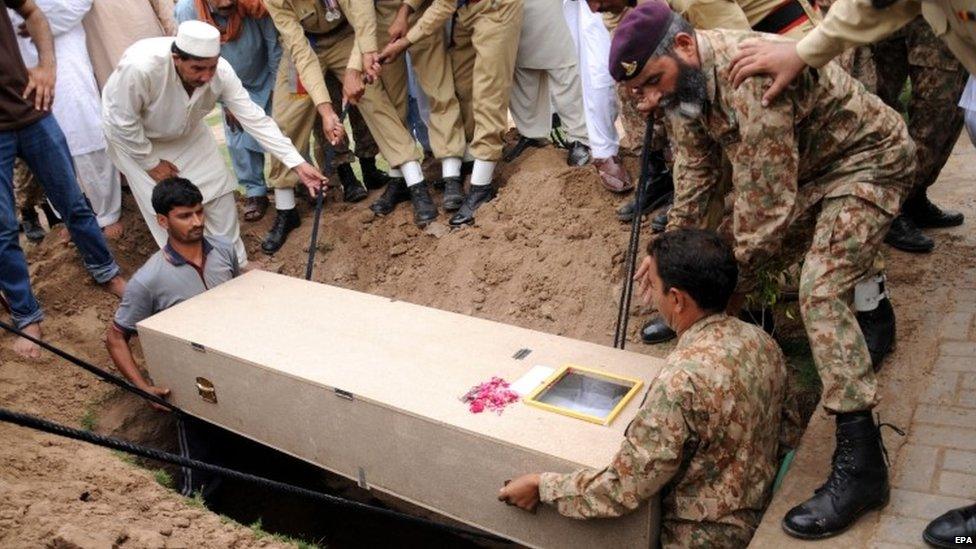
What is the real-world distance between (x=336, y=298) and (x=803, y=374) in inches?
81.8

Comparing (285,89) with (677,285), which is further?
(285,89)

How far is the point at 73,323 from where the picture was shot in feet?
15.4

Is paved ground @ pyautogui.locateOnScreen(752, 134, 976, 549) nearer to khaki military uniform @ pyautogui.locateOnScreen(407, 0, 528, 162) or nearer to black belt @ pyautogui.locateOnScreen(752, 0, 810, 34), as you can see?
black belt @ pyautogui.locateOnScreen(752, 0, 810, 34)

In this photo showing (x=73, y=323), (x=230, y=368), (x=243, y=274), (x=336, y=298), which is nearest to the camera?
(x=230, y=368)

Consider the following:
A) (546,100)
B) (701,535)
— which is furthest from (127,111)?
(701,535)

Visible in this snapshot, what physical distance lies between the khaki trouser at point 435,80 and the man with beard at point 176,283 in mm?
1750

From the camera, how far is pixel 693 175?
3.26 m

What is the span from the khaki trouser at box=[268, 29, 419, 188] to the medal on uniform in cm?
20

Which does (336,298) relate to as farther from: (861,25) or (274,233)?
(861,25)

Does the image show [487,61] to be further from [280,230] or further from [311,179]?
[280,230]

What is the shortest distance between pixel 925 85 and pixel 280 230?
3.88 m

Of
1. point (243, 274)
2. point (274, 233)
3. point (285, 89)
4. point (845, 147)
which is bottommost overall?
point (274, 233)

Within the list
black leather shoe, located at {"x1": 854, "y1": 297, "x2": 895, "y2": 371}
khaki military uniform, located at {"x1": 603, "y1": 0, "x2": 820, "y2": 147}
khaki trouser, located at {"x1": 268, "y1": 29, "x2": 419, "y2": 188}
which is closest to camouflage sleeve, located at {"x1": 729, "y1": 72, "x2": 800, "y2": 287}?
black leather shoe, located at {"x1": 854, "y1": 297, "x2": 895, "y2": 371}

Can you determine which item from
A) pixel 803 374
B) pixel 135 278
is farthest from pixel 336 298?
pixel 803 374
